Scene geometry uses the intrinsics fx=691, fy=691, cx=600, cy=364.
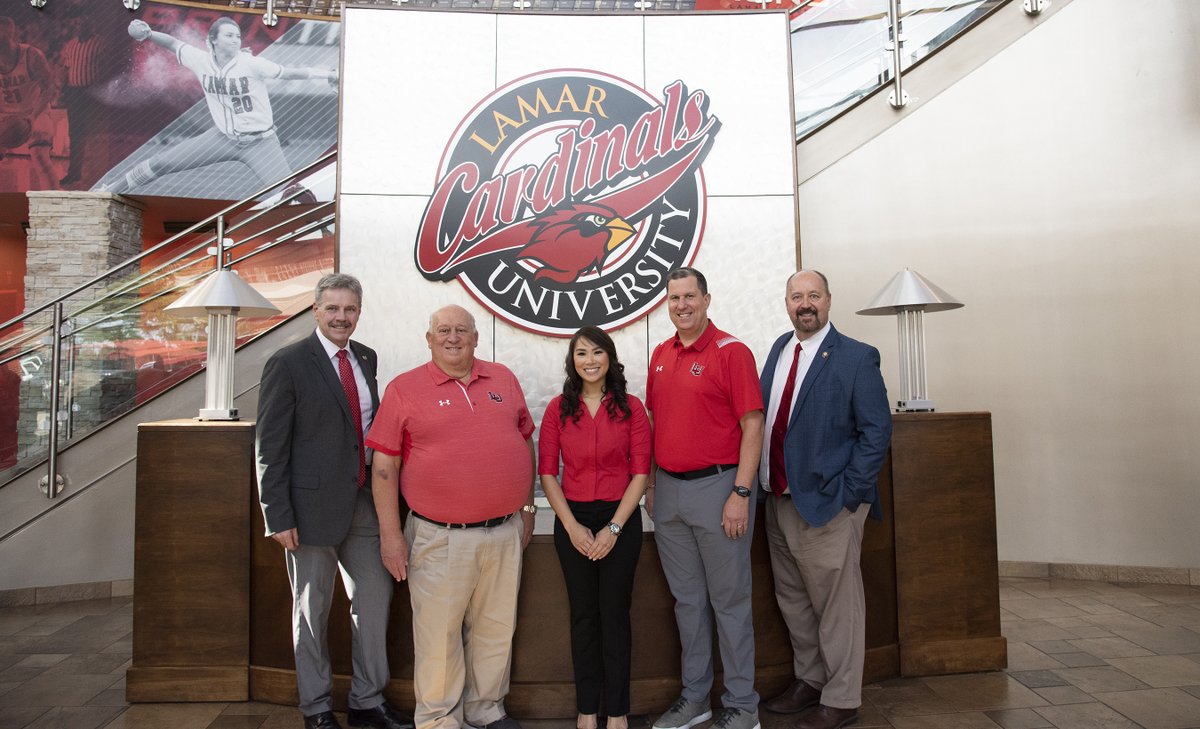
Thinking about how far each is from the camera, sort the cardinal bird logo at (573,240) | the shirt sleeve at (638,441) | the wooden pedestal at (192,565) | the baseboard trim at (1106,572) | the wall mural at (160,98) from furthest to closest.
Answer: the wall mural at (160,98)
the baseboard trim at (1106,572)
the cardinal bird logo at (573,240)
the wooden pedestal at (192,565)
the shirt sleeve at (638,441)

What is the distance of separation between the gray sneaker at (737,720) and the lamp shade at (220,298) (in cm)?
256

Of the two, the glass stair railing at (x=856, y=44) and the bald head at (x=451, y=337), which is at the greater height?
the glass stair railing at (x=856, y=44)

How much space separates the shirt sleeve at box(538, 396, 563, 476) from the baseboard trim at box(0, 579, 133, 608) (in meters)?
3.80

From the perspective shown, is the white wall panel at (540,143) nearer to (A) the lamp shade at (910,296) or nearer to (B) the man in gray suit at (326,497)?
(A) the lamp shade at (910,296)

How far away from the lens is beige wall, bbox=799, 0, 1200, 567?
4488mm

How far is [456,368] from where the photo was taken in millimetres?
2332

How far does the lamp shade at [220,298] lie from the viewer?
120 inches

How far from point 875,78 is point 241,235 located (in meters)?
6.85

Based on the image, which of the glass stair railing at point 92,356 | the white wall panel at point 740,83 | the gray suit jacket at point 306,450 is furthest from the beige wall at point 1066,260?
the glass stair railing at point 92,356

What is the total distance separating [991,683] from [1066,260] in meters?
3.13

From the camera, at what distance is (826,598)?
2.53 meters

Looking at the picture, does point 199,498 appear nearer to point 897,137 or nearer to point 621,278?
point 621,278

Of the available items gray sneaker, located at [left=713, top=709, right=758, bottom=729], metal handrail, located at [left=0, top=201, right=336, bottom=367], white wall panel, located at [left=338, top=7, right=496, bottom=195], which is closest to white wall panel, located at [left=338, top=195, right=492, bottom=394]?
white wall panel, located at [left=338, top=7, right=496, bottom=195]

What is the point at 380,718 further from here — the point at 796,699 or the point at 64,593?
the point at 64,593
